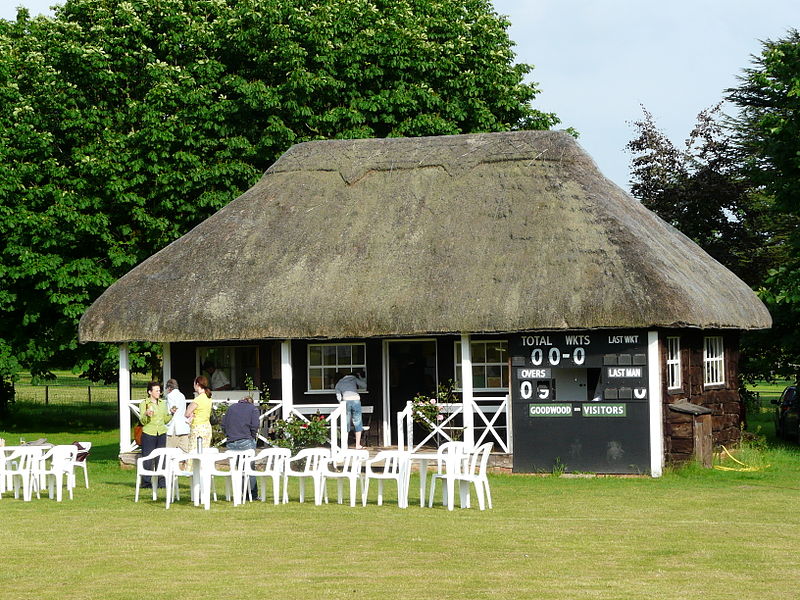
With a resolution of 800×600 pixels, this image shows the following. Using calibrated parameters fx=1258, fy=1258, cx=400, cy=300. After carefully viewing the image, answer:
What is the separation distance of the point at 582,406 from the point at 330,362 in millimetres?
5695

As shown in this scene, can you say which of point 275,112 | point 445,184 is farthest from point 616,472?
point 275,112

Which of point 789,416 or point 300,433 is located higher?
point 300,433

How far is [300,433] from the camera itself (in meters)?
22.5

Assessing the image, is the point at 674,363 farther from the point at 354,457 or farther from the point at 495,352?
the point at 354,457

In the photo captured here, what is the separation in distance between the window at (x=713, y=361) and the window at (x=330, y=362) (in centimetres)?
667

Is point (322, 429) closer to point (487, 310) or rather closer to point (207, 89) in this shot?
point (487, 310)

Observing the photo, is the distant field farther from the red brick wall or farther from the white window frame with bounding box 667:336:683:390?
the white window frame with bounding box 667:336:683:390

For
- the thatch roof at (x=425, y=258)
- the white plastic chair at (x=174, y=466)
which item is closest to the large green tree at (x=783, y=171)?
the thatch roof at (x=425, y=258)

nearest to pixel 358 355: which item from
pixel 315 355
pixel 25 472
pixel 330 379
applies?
pixel 330 379

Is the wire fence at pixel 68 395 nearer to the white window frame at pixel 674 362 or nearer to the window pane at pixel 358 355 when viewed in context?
the window pane at pixel 358 355

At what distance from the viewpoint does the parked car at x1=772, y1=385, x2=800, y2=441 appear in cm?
2958

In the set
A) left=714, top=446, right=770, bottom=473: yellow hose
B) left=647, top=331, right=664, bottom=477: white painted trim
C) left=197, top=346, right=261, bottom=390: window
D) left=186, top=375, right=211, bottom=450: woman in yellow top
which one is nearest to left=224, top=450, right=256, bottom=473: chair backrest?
left=186, top=375, right=211, bottom=450: woman in yellow top

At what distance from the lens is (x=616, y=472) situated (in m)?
21.1

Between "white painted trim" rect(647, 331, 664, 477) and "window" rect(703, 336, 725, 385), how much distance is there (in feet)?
12.1
